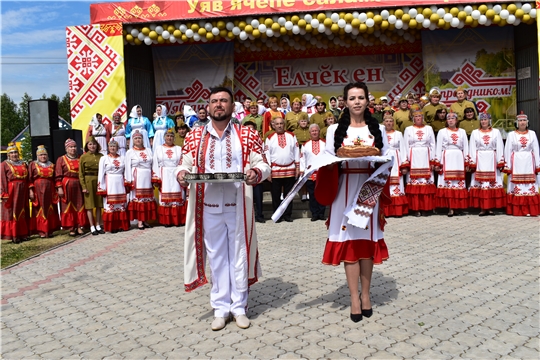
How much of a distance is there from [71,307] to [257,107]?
7.32 meters

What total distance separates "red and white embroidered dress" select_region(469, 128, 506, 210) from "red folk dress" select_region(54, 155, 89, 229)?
288 inches

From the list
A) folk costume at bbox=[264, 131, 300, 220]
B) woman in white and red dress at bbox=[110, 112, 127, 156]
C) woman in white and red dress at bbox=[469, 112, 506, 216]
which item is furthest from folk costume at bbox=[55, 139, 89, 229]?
woman in white and red dress at bbox=[469, 112, 506, 216]

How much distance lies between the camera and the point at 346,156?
154 inches

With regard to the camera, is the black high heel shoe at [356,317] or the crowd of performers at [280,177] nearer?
the black high heel shoe at [356,317]

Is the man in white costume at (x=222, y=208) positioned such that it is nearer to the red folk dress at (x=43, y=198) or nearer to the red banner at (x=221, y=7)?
the red folk dress at (x=43, y=198)

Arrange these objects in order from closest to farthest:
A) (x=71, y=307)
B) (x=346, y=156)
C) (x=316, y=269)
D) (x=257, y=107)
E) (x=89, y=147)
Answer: (x=346, y=156)
(x=71, y=307)
(x=316, y=269)
(x=89, y=147)
(x=257, y=107)

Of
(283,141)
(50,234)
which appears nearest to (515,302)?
(283,141)

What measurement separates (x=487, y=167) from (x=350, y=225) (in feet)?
19.9

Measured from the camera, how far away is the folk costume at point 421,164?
9.30 m

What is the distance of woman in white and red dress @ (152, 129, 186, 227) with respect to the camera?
30.7ft

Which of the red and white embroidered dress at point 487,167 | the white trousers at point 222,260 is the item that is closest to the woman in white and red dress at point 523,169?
the red and white embroidered dress at point 487,167

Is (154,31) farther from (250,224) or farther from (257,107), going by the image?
(250,224)

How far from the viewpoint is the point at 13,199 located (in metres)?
9.04

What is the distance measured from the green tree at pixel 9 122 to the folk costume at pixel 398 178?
154ft
